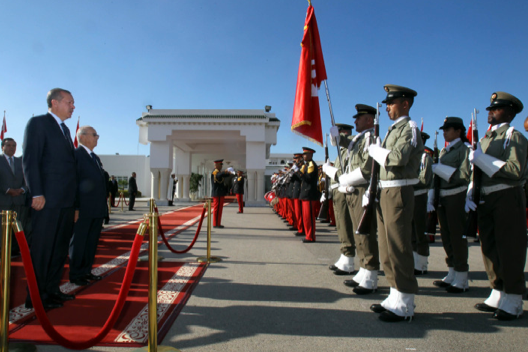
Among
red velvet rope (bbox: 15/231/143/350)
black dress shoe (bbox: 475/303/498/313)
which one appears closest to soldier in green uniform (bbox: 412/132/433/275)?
black dress shoe (bbox: 475/303/498/313)

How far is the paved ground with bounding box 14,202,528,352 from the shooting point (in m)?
2.58

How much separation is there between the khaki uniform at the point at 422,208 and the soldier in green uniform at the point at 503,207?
132 cm

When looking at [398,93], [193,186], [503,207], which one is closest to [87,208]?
[398,93]

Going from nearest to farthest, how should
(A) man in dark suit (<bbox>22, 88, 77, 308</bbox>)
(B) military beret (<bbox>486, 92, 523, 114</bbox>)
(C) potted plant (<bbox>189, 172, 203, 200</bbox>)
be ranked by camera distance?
(A) man in dark suit (<bbox>22, 88, 77, 308</bbox>), (B) military beret (<bbox>486, 92, 523, 114</bbox>), (C) potted plant (<bbox>189, 172, 203, 200</bbox>)

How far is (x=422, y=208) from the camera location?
5121 millimetres

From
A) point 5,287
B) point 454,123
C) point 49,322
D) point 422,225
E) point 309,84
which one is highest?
point 309,84

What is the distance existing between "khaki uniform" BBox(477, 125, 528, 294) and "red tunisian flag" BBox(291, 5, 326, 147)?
247 cm

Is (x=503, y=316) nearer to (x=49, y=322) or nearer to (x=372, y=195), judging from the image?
(x=372, y=195)

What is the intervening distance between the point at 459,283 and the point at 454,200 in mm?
981

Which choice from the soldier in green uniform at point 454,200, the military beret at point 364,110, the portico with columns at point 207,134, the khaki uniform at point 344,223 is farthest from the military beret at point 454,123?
the portico with columns at point 207,134

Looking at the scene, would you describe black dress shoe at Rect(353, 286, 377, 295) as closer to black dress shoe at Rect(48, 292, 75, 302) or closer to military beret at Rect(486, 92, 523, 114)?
military beret at Rect(486, 92, 523, 114)

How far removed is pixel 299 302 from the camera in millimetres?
3549

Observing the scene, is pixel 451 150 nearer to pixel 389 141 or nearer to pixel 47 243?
pixel 389 141

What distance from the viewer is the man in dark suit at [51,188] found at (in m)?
3.25
